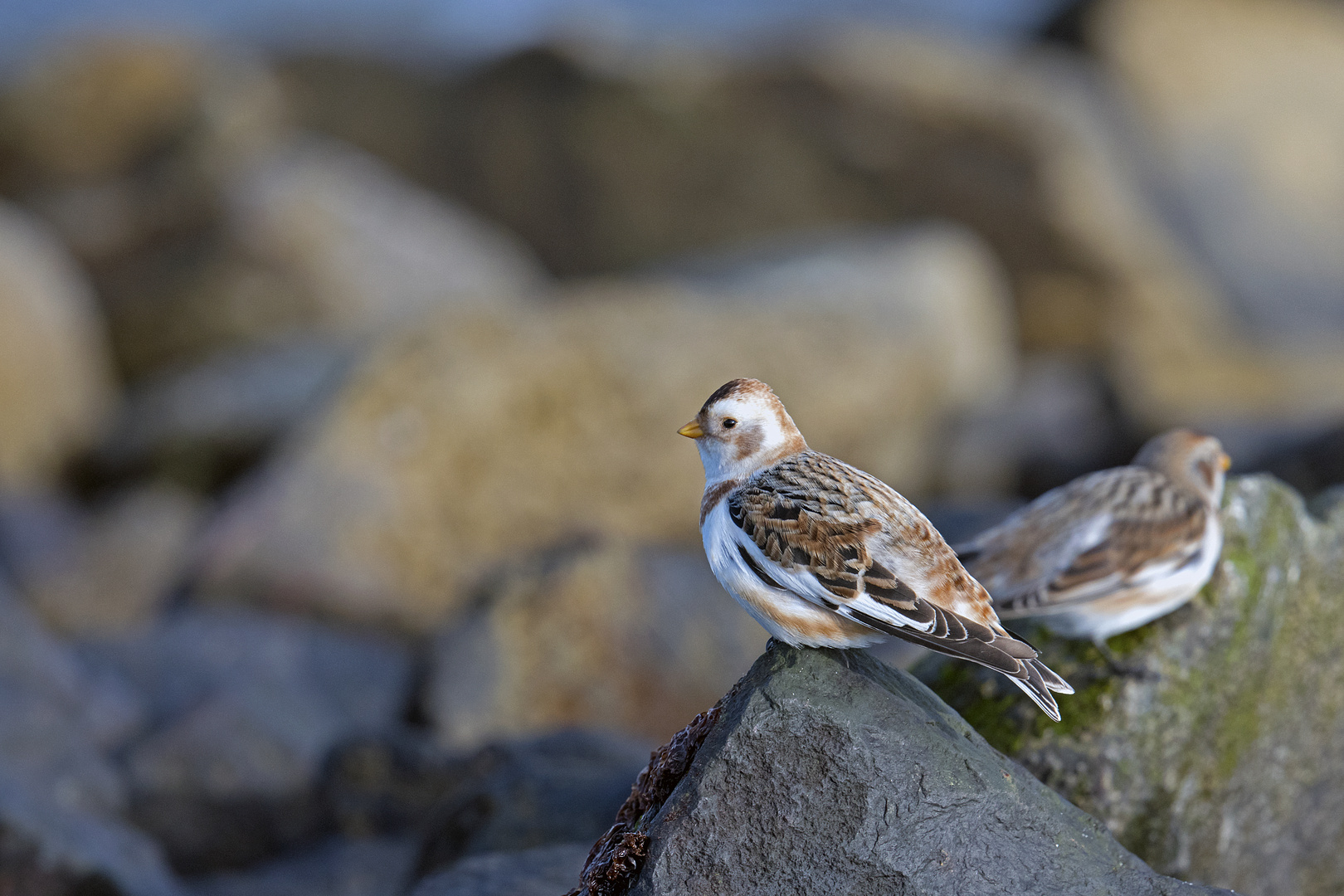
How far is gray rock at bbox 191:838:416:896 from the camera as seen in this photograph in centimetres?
791

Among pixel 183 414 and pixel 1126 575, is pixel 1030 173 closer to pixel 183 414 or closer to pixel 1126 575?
pixel 183 414

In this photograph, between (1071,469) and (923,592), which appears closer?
(923,592)

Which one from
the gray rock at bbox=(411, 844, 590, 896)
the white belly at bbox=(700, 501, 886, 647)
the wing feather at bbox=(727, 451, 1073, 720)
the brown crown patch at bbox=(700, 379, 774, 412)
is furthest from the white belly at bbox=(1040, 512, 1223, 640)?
the gray rock at bbox=(411, 844, 590, 896)

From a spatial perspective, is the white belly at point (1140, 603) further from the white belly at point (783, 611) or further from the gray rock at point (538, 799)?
the gray rock at point (538, 799)

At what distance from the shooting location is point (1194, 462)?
20.9 feet

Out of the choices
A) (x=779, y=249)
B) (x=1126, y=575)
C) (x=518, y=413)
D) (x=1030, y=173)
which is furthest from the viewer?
(x=1030, y=173)

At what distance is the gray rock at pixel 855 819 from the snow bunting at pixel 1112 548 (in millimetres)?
1399

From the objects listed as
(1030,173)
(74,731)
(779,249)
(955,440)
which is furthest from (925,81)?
(74,731)

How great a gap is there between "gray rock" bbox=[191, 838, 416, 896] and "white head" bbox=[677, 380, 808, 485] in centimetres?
402

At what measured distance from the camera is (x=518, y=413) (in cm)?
1308

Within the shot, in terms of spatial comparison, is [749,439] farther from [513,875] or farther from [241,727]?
[241,727]

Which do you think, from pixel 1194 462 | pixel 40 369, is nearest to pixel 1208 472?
pixel 1194 462

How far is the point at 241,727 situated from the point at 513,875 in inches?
163

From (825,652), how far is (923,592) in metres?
0.45
